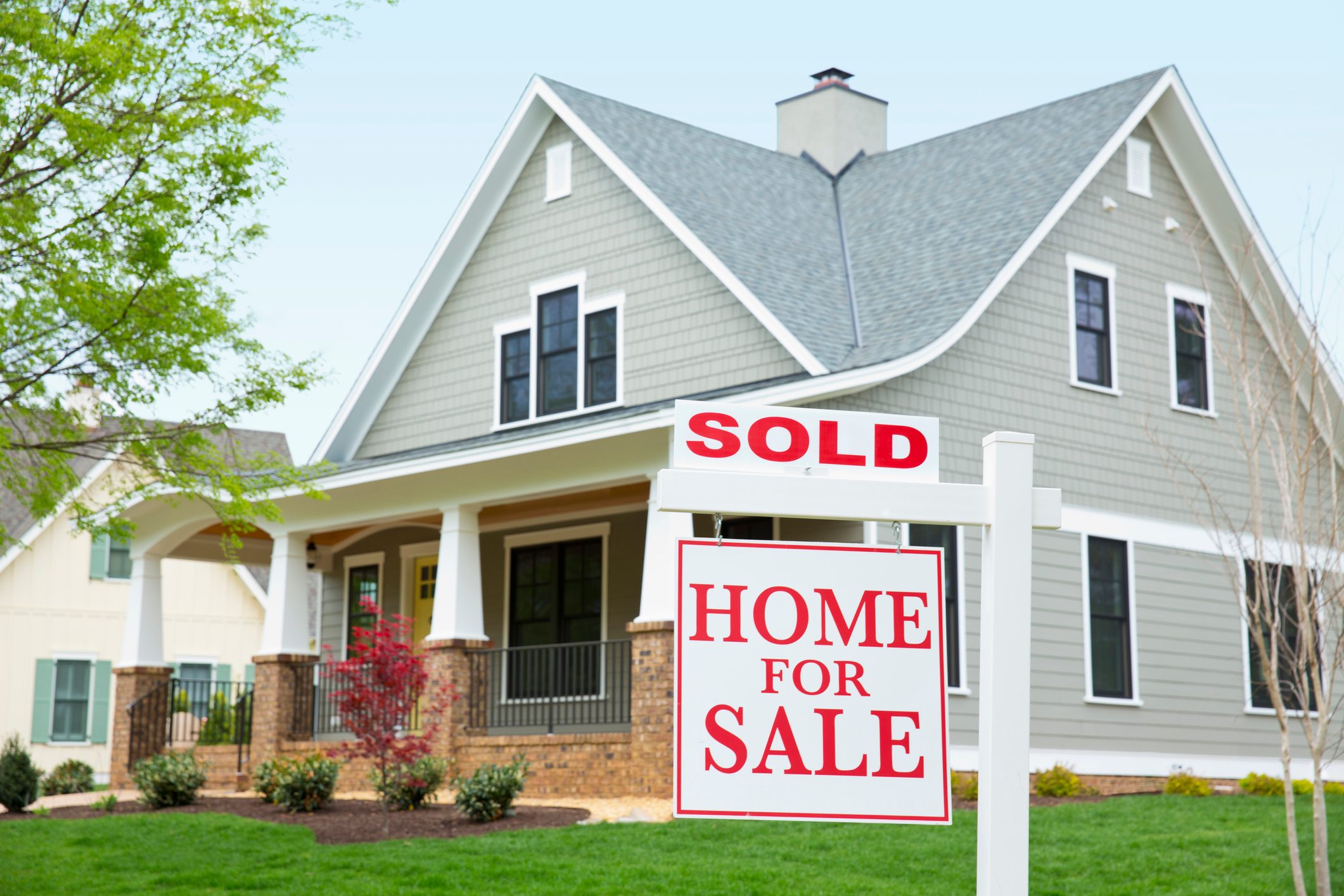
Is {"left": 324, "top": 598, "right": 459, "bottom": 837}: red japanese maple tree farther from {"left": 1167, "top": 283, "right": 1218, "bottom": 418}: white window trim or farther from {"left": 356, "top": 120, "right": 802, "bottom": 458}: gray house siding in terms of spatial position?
{"left": 1167, "top": 283, "right": 1218, "bottom": 418}: white window trim

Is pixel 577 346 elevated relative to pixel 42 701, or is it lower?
elevated

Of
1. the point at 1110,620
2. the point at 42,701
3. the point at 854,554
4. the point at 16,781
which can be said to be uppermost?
the point at 1110,620

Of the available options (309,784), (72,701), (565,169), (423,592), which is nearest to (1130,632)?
(565,169)

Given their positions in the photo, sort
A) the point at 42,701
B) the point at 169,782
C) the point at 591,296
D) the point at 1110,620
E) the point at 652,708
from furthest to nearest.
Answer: the point at 42,701, the point at 591,296, the point at 1110,620, the point at 169,782, the point at 652,708

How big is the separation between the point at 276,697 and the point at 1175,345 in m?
11.2

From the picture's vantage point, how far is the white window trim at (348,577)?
69.7ft

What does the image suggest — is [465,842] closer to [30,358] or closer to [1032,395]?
[30,358]

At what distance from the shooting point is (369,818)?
1380cm

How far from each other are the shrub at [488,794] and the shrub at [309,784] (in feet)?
6.11

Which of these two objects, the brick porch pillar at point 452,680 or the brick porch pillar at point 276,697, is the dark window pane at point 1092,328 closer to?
the brick porch pillar at point 452,680

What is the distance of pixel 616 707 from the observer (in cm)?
1748

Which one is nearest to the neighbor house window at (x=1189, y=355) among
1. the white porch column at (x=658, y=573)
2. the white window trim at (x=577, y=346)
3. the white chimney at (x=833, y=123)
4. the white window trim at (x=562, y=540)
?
the white chimney at (x=833, y=123)

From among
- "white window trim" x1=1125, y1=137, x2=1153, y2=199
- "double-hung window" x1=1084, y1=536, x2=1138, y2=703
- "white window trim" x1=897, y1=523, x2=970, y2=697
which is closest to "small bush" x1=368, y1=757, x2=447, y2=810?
"white window trim" x1=897, y1=523, x2=970, y2=697

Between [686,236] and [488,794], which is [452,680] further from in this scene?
[686,236]
